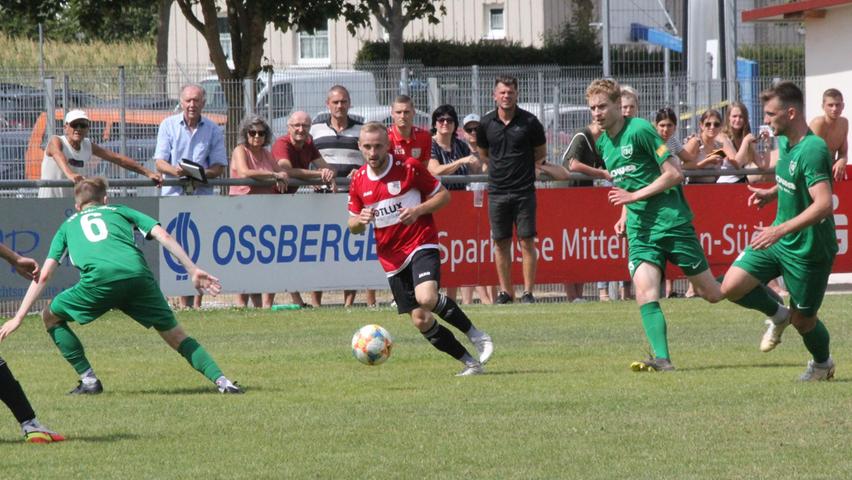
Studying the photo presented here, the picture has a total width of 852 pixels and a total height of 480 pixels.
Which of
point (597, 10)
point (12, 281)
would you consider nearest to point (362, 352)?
point (12, 281)

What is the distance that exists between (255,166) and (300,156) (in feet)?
1.59

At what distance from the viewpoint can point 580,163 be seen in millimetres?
16719

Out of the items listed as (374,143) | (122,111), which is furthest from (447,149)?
(374,143)

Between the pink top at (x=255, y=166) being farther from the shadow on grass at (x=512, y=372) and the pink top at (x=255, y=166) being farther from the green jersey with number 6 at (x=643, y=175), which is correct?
the green jersey with number 6 at (x=643, y=175)

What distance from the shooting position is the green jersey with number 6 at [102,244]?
32.5ft

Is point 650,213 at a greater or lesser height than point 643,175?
lesser

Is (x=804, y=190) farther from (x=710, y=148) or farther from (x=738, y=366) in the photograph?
(x=710, y=148)

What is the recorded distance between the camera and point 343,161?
16.5 m

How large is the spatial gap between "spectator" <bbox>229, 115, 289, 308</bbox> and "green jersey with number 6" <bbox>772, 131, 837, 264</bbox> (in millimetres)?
7146

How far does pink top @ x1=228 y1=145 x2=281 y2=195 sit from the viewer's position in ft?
53.1

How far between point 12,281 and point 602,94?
7138 mm

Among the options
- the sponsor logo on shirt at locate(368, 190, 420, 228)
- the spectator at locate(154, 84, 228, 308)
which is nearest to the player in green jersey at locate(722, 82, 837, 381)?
the sponsor logo on shirt at locate(368, 190, 420, 228)

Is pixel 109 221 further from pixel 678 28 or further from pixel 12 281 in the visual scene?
pixel 678 28

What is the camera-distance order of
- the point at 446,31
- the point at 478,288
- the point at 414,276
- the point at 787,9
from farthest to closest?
1. the point at 446,31
2. the point at 787,9
3. the point at 478,288
4. the point at 414,276
